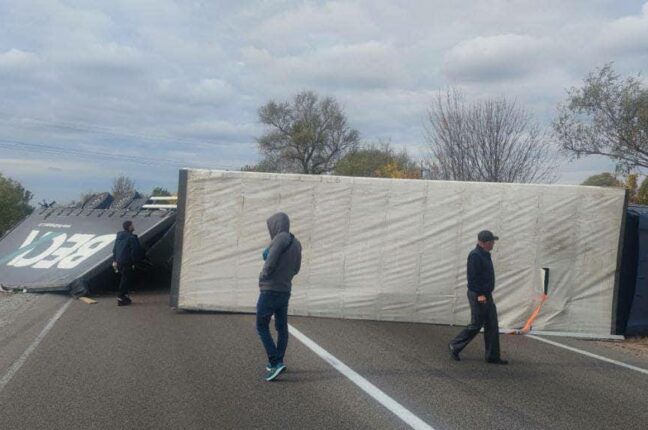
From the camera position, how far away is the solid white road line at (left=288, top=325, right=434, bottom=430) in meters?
5.36

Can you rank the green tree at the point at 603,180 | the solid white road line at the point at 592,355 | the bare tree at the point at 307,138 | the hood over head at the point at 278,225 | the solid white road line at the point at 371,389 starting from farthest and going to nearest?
the bare tree at the point at 307,138
the green tree at the point at 603,180
the solid white road line at the point at 592,355
the hood over head at the point at 278,225
the solid white road line at the point at 371,389

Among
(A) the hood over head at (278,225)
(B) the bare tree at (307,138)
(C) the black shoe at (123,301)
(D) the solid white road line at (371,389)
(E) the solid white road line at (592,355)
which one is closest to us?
(D) the solid white road line at (371,389)

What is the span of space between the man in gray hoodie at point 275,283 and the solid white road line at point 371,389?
0.84m

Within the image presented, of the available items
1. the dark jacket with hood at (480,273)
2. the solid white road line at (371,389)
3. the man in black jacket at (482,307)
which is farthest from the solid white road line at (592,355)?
the solid white road line at (371,389)

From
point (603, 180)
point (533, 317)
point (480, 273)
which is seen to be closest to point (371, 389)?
point (480, 273)

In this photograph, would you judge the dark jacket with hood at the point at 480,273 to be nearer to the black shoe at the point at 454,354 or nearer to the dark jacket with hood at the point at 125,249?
the black shoe at the point at 454,354

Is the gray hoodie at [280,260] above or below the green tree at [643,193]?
below

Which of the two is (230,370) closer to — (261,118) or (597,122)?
(597,122)

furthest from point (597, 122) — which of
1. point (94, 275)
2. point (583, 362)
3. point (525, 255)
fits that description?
point (94, 275)

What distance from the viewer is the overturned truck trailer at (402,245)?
1066 centimetres

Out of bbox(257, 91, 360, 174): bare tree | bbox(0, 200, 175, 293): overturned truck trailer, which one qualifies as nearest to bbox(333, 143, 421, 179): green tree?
bbox(257, 91, 360, 174): bare tree

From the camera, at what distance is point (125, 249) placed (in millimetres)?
12570

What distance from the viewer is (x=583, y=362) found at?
8.36m

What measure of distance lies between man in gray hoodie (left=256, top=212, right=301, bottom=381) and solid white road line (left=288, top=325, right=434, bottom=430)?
841mm
